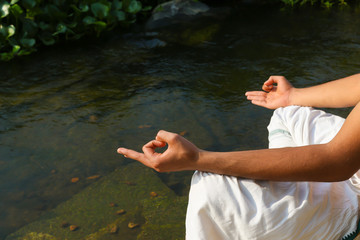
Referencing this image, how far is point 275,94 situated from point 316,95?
11.8 inches

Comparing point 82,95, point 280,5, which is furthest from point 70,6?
point 280,5

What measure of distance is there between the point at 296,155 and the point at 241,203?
0.23 metres

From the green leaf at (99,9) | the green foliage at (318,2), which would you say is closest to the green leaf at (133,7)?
the green leaf at (99,9)

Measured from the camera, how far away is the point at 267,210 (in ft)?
3.86

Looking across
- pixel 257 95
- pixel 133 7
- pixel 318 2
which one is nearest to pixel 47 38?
pixel 133 7

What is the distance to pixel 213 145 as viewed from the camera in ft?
8.46

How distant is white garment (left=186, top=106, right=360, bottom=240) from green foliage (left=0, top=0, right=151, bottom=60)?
3.64m

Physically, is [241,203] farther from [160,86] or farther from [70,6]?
[70,6]

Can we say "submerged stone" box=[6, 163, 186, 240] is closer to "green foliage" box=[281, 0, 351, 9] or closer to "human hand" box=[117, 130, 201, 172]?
"human hand" box=[117, 130, 201, 172]

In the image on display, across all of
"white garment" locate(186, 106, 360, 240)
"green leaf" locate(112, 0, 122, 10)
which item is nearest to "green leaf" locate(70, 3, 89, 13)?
"green leaf" locate(112, 0, 122, 10)

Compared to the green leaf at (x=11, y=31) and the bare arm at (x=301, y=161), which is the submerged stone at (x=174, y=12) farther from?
the bare arm at (x=301, y=161)

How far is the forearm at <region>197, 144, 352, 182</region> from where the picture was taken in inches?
45.9

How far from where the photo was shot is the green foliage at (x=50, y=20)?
4.29 m

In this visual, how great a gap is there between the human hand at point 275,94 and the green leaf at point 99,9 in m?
3.34
